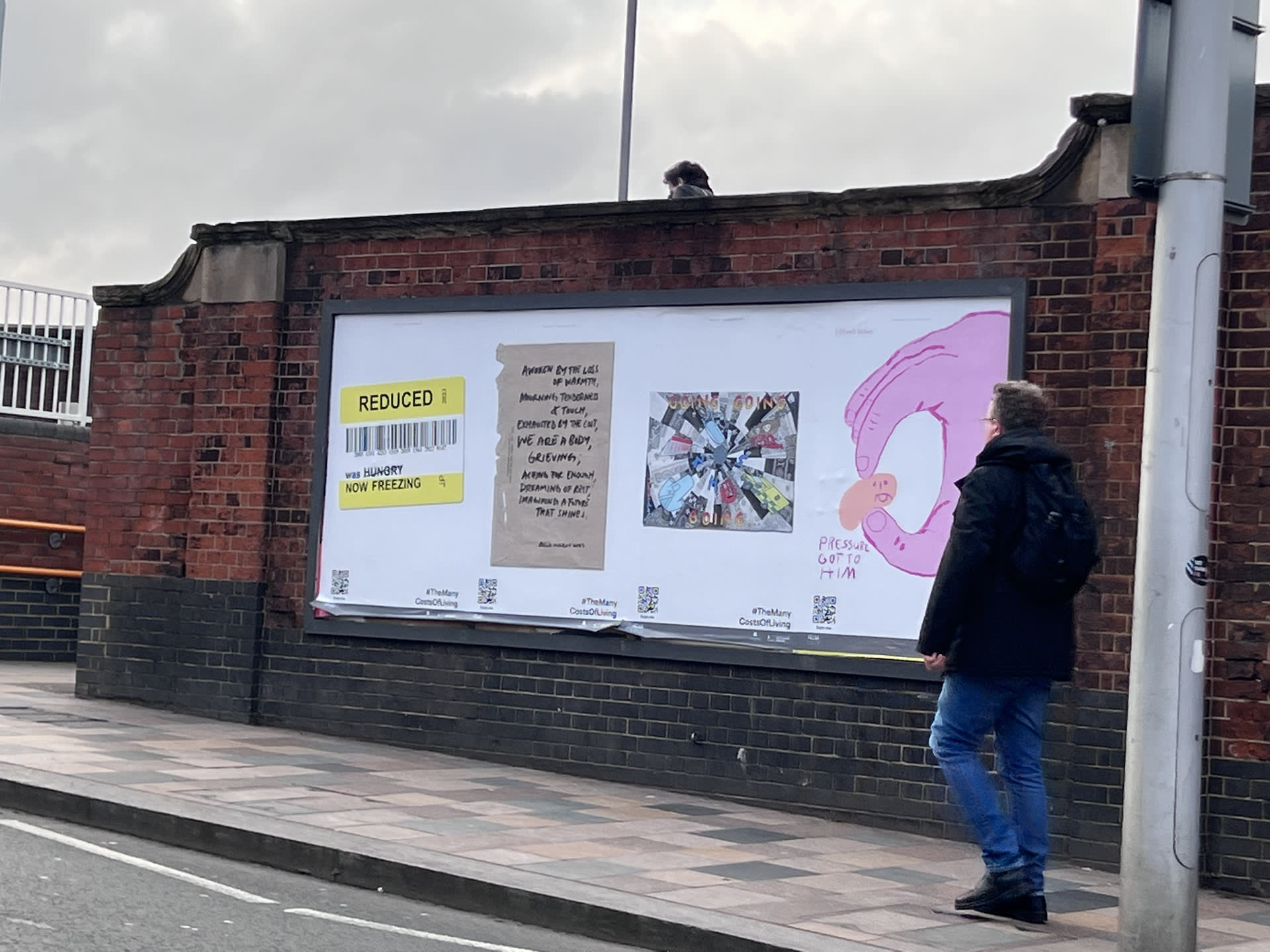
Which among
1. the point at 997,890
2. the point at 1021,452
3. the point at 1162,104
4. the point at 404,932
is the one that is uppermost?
the point at 1162,104

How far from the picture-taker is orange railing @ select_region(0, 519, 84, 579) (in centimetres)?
1499

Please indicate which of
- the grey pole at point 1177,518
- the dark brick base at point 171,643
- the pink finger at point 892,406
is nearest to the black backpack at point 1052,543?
the grey pole at point 1177,518

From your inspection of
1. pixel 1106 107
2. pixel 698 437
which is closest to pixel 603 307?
pixel 698 437

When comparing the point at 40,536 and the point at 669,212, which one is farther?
the point at 40,536

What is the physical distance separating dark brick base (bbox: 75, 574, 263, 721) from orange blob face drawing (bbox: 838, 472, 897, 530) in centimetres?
417

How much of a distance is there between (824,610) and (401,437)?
312 centimetres

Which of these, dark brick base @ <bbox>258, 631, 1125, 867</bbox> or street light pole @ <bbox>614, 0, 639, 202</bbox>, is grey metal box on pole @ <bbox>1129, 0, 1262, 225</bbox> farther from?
street light pole @ <bbox>614, 0, 639, 202</bbox>

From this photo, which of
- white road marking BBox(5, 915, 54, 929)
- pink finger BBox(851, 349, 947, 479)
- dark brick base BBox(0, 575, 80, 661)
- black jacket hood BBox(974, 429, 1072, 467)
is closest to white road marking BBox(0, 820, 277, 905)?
white road marking BBox(5, 915, 54, 929)

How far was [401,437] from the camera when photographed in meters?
10.8

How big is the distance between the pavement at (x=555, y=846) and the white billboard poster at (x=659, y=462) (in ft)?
3.59

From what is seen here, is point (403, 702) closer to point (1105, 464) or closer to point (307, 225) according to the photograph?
point (307, 225)

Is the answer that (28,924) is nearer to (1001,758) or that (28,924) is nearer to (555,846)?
(555,846)

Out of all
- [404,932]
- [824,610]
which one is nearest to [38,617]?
[824,610]

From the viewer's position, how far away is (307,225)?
11242 mm
